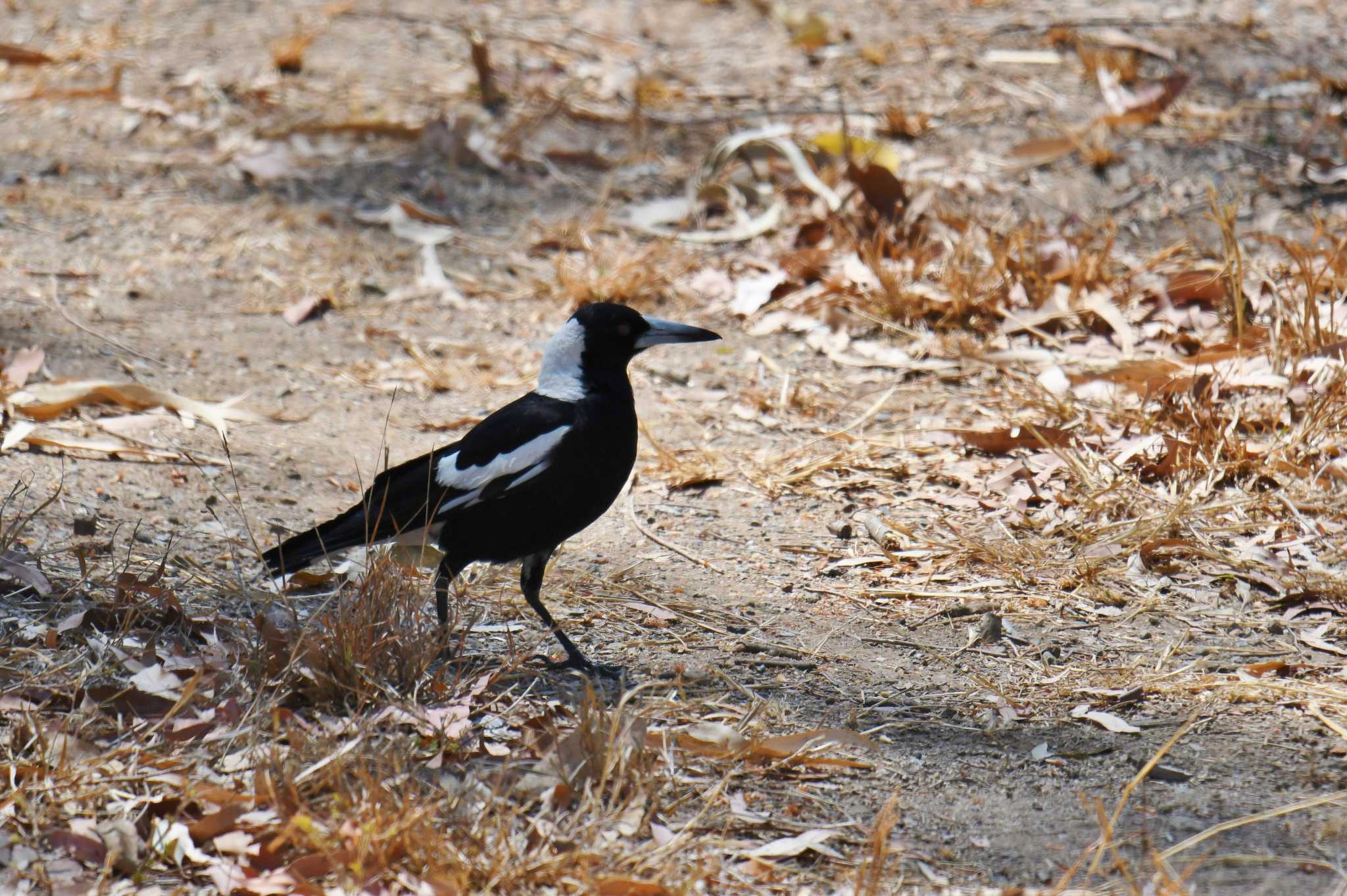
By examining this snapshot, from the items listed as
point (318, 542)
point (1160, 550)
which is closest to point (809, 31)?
point (1160, 550)

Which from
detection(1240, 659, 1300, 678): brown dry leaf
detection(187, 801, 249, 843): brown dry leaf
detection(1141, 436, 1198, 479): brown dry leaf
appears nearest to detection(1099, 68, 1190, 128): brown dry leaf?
detection(1141, 436, 1198, 479): brown dry leaf

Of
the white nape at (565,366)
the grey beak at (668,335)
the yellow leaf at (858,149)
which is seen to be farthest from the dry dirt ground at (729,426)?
the grey beak at (668,335)

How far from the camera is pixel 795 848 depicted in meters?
2.14

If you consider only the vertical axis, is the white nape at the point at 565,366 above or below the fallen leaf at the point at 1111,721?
above

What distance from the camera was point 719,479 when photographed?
12.7 ft

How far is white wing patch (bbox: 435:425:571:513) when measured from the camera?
2908 millimetres

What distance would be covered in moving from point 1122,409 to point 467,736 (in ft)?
7.36

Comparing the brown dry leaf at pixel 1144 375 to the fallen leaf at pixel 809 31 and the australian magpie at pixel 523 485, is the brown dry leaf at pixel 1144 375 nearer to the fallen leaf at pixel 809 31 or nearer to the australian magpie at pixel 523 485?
the australian magpie at pixel 523 485

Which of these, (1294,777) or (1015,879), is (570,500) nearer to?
(1015,879)

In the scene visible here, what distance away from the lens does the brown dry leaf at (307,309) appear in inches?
193

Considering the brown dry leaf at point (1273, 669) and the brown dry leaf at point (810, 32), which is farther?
the brown dry leaf at point (810, 32)

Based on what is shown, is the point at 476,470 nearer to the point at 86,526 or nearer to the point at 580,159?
the point at 86,526

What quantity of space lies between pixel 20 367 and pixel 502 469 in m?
1.94

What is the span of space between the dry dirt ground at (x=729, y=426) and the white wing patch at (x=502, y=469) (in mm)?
251
